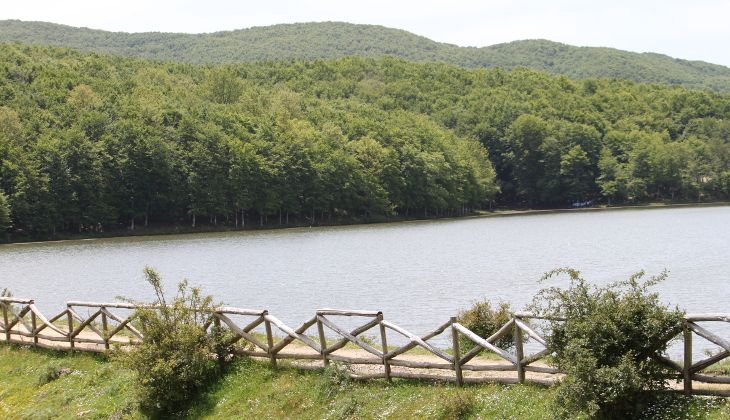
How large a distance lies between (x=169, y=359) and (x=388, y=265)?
131 feet

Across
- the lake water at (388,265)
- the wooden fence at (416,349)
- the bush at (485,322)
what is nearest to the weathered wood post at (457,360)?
the wooden fence at (416,349)

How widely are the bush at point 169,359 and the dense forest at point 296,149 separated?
86.4m

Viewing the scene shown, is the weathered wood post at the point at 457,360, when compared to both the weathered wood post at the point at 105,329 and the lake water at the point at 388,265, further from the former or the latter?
the lake water at the point at 388,265

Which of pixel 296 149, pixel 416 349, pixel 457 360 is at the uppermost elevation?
pixel 296 149

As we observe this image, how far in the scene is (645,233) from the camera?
8350cm

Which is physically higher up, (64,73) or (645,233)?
(64,73)

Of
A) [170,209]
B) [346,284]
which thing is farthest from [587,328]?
[170,209]

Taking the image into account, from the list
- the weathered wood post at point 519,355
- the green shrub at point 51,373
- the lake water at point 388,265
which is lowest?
the lake water at point 388,265

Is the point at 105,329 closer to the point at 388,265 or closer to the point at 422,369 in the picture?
the point at 422,369

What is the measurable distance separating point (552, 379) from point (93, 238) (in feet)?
314

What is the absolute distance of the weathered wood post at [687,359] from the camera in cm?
1458

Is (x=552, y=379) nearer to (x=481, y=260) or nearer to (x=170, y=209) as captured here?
(x=481, y=260)

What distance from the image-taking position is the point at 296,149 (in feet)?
420

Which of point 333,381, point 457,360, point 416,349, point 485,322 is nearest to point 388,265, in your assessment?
point 485,322
